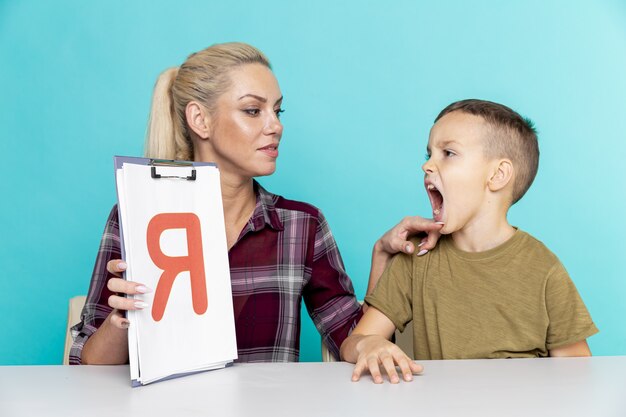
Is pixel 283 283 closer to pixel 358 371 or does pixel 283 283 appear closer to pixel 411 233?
pixel 411 233

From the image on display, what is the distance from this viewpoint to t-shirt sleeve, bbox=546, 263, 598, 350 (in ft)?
4.37

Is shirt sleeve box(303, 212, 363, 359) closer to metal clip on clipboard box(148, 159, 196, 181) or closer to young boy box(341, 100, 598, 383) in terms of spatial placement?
young boy box(341, 100, 598, 383)

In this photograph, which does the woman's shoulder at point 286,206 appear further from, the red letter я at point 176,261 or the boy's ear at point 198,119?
the red letter я at point 176,261

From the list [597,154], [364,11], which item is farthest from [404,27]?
[597,154]

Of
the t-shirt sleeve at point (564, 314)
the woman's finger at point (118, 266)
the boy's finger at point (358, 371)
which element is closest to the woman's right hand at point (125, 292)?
the woman's finger at point (118, 266)

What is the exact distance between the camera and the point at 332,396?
39.2 inches

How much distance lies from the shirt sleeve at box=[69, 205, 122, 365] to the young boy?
53cm

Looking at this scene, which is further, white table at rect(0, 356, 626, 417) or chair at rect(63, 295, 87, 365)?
chair at rect(63, 295, 87, 365)

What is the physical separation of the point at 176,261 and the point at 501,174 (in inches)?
27.3

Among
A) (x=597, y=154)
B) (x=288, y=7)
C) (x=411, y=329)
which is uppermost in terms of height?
(x=288, y=7)

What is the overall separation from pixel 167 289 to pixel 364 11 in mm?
1791

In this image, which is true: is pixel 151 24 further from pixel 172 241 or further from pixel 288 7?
pixel 172 241

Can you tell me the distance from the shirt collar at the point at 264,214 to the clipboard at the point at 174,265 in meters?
0.50

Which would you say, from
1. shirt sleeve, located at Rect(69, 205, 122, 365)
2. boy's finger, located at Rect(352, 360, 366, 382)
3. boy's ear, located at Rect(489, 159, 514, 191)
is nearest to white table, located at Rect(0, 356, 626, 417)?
boy's finger, located at Rect(352, 360, 366, 382)
